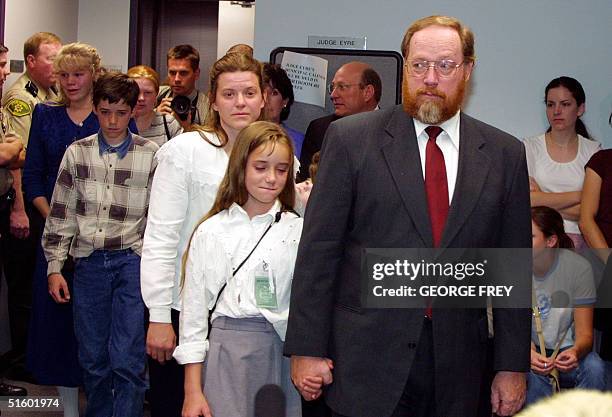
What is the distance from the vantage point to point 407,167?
221 cm

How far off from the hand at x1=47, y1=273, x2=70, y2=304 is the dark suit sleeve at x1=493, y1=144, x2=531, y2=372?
6.44 ft

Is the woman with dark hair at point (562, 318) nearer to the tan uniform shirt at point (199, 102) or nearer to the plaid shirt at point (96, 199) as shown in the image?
the plaid shirt at point (96, 199)

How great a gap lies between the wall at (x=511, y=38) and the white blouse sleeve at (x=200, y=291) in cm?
246

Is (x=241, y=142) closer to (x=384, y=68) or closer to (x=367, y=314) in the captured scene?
(x=367, y=314)

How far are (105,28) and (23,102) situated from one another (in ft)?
10.8

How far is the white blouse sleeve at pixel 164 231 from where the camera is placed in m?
2.70

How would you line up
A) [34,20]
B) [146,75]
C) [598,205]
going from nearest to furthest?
[598,205] → [146,75] → [34,20]

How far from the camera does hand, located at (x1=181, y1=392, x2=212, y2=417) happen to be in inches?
102

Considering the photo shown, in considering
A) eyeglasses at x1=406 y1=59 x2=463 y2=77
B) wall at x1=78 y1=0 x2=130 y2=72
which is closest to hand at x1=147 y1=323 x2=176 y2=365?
eyeglasses at x1=406 y1=59 x2=463 y2=77

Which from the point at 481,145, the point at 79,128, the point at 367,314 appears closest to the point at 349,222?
the point at 367,314

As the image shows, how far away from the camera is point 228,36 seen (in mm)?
8641

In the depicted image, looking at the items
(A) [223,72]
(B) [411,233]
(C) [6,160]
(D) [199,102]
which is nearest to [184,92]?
(D) [199,102]

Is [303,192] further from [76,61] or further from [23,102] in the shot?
[23,102]

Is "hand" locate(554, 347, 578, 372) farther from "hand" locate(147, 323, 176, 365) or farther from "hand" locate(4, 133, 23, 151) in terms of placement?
"hand" locate(4, 133, 23, 151)
